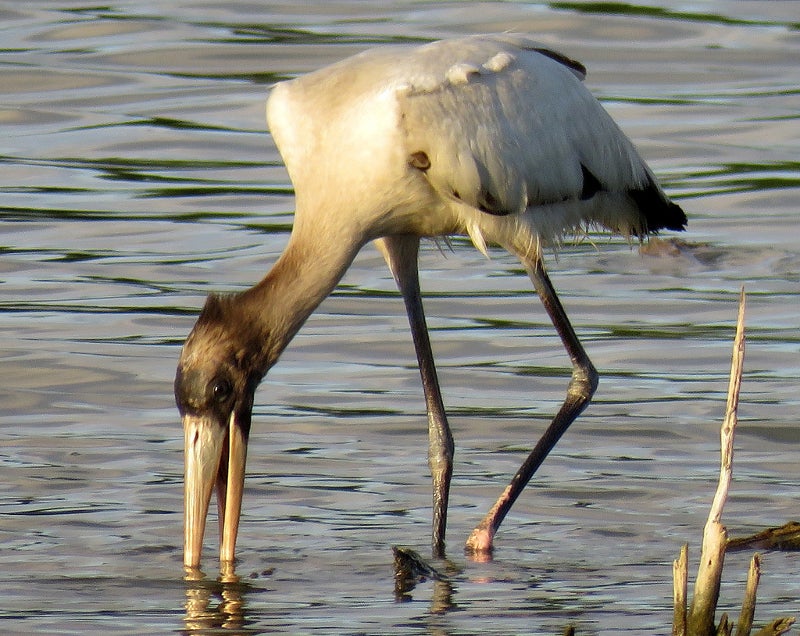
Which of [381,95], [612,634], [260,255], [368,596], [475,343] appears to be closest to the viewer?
[612,634]

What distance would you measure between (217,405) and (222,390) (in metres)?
0.06

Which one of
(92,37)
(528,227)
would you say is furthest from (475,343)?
(92,37)

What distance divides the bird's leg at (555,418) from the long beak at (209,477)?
0.91m

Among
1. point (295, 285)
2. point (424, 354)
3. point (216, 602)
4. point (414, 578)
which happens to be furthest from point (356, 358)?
point (216, 602)

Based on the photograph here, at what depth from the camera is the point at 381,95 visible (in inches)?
305

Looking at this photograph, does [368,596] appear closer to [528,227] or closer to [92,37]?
[528,227]

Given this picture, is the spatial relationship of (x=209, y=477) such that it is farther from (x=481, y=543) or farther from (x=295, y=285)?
(x=481, y=543)

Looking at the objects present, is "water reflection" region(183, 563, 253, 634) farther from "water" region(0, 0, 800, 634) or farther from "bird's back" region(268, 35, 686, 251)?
"bird's back" region(268, 35, 686, 251)

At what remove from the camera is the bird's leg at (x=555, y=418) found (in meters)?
7.98

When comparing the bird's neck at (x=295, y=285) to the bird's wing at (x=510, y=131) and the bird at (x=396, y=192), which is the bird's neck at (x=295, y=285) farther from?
the bird's wing at (x=510, y=131)

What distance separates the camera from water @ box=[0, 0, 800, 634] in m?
7.32

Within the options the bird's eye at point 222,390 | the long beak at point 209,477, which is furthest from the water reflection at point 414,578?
the bird's eye at point 222,390

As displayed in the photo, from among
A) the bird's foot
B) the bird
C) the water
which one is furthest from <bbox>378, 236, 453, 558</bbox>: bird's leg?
the bird's foot

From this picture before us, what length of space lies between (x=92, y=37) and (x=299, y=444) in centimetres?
1009
